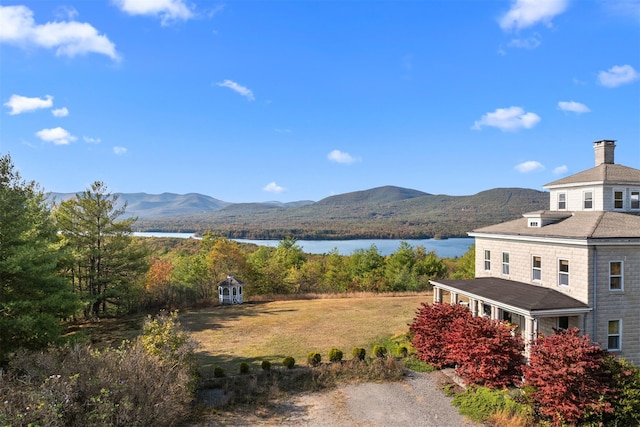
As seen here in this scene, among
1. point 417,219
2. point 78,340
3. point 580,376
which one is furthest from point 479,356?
point 417,219

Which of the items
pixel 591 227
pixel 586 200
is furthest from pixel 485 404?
pixel 586 200

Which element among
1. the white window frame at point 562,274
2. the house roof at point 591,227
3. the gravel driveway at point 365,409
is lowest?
the gravel driveway at point 365,409

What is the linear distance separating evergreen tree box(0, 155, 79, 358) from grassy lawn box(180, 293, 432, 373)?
5827 millimetres

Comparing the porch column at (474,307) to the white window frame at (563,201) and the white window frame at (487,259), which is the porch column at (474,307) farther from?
the white window frame at (563,201)

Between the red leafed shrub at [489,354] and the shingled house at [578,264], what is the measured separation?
891 mm

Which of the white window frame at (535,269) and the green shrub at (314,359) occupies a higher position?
the white window frame at (535,269)

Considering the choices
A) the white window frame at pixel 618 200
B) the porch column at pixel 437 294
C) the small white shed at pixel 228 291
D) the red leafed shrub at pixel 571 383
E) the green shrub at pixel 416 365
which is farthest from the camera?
the small white shed at pixel 228 291

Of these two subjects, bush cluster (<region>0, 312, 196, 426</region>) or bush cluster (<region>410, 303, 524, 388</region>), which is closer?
bush cluster (<region>0, 312, 196, 426</region>)

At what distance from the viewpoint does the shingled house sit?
13602 millimetres

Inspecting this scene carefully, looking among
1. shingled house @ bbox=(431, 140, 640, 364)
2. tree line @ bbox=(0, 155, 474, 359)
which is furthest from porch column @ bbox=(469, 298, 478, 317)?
tree line @ bbox=(0, 155, 474, 359)

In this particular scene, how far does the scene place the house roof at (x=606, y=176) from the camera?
53.7 feet

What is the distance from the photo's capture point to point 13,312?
44.6ft

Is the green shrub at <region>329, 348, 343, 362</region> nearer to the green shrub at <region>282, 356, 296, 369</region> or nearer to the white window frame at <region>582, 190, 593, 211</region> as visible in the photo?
the green shrub at <region>282, 356, 296, 369</region>

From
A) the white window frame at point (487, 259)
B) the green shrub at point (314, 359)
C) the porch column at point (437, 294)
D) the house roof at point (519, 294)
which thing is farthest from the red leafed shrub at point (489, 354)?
the white window frame at point (487, 259)
